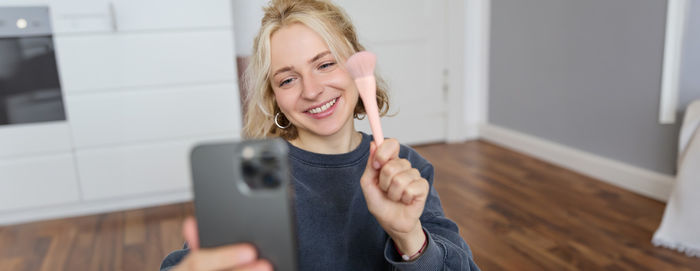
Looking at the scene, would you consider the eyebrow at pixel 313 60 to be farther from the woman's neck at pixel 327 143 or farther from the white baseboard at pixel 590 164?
the white baseboard at pixel 590 164

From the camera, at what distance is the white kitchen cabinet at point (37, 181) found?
202 cm

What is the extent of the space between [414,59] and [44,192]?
1.88m

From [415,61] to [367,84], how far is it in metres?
2.46

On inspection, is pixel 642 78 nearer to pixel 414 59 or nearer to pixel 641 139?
pixel 641 139

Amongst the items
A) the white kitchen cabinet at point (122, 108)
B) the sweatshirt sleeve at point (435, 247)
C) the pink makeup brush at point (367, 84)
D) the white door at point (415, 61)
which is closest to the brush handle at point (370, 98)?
the pink makeup brush at point (367, 84)

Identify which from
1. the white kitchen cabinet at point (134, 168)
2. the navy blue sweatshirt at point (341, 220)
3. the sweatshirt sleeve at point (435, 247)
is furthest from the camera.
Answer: the white kitchen cabinet at point (134, 168)

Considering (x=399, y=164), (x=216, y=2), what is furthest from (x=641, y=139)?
(x=399, y=164)

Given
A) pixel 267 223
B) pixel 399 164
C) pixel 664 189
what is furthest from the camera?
pixel 664 189

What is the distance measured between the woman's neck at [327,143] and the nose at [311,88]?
90mm

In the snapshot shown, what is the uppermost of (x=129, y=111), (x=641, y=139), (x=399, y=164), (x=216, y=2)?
(x=216, y=2)

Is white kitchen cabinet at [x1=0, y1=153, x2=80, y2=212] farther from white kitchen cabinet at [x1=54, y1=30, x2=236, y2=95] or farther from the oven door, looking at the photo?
white kitchen cabinet at [x1=54, y1=30, x2=236, y2=95]

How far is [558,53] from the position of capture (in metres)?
2.53

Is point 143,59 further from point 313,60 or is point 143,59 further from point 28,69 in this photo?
point 313,60

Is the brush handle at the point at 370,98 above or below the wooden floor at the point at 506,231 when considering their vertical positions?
above
